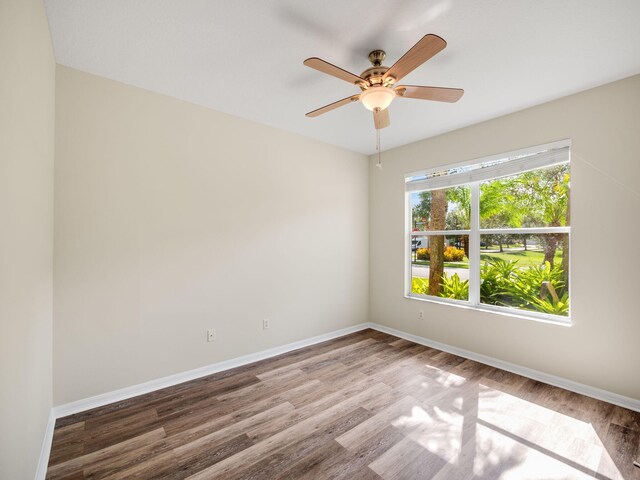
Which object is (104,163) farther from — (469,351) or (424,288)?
(469,351)

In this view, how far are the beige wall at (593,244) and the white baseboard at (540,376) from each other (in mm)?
45

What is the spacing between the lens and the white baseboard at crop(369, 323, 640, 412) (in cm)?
245

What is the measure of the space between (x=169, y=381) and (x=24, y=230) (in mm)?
1932

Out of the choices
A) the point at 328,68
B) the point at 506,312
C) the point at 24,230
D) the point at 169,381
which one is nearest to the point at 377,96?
the point at 328,68

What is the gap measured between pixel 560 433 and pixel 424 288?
210cm

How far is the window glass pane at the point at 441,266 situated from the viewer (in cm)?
366

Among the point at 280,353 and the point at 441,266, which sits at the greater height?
the point at 441,266

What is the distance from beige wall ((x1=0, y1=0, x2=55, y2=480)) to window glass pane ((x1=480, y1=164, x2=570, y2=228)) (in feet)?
12.6

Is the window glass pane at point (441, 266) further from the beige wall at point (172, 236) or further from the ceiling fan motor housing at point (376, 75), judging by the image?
the ceiling fan motor housing at point (376, 75)

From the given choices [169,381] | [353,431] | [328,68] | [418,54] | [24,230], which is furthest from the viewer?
[169,381]

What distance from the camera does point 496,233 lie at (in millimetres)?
3324

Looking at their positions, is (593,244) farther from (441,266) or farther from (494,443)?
(494,443)

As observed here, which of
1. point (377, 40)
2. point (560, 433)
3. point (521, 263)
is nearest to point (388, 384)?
point (560, 433)

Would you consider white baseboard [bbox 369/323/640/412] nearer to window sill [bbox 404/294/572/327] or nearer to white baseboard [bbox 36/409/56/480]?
window sill [bbox 404/294/572/327]
